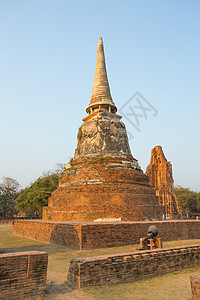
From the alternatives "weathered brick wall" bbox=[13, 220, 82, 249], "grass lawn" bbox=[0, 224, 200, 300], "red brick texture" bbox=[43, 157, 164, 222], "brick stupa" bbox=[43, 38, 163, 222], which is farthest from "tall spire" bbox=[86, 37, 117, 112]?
"grass lawn" bbox=[0, 224, 200, 300]

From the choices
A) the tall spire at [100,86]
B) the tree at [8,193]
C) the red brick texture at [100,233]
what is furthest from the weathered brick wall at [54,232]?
the tree at [8,193]

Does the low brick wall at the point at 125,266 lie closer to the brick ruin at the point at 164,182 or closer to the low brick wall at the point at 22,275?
the low brick wall at the point at 22,275

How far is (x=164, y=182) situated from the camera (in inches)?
1319

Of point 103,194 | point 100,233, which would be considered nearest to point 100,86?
point 103,194

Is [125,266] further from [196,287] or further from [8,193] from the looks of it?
[8,193]

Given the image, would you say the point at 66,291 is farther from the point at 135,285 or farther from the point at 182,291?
the point at 182,291

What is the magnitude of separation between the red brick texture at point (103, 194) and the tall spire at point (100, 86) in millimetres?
5848

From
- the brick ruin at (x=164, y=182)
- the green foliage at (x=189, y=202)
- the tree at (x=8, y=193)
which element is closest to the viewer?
the brick ruin at (x=164, y=182)

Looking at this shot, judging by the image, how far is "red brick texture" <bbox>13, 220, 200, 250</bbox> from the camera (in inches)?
333

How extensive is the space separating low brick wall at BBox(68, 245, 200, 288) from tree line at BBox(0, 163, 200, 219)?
65.2 ft

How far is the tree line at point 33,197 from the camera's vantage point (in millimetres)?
24531

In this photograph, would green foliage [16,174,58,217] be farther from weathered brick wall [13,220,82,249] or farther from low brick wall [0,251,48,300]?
low brick wall [0,251,48,300]

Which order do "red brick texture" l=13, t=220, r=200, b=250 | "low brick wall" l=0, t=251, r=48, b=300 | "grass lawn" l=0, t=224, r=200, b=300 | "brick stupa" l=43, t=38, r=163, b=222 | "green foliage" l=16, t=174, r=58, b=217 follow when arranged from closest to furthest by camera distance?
"low brick wall" l=0, t=251, r=48, b=300 < "grass lawn" l=0, t=224, r=200, b=300 < "red brick texture" l=13, t=220, r=200, b=250 < "brick stupa" l=43, t=38, r=163, b=222 < "green foliage" l=16, t=174, r=58, b=217

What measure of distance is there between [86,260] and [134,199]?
29.9ft
